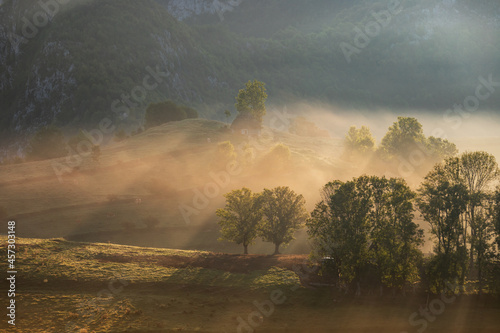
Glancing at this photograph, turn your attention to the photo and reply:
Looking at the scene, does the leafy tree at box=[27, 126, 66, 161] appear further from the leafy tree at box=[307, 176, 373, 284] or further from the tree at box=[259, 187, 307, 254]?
the leafy tree at box=[307, 176, 373, 284]

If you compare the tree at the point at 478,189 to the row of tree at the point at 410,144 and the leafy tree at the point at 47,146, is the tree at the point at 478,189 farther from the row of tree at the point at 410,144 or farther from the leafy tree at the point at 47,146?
the leafy tree at the point at 47,146

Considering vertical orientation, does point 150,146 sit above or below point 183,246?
above

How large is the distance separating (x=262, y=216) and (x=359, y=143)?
100 m

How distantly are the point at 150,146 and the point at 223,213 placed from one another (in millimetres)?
89795

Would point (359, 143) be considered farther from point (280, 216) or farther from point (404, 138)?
point (280, 216)

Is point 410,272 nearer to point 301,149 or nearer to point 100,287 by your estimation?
point 100,287

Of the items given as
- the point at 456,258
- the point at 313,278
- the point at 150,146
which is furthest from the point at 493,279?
the point at 150,146

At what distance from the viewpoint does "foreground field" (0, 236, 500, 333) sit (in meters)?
37.0

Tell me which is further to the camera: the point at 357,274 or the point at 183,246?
the point at 183,246

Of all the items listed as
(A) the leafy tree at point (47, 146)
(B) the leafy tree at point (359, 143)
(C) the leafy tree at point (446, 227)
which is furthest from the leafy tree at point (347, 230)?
(A) the leafy tree at point (47, 146)

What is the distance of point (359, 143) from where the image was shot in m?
149

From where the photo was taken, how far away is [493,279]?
1726 inches

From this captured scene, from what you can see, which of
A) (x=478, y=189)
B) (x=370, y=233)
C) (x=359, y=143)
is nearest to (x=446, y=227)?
(x=370, y=233)

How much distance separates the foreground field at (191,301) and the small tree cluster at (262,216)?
8133mm
